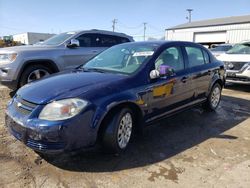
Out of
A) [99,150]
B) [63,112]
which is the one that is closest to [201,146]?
[99,150]

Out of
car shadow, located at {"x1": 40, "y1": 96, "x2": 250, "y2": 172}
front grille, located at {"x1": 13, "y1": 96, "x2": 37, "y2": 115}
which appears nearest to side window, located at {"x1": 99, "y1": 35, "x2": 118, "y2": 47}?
car shadow, located at {"x1": 40, "y1": 96, "x2": 250, "y2": 172}

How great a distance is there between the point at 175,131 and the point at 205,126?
698mm

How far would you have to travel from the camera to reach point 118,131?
3.48 meters

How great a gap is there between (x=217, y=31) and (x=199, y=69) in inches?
1154

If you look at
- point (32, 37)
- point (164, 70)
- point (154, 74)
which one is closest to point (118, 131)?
point (154, 74)

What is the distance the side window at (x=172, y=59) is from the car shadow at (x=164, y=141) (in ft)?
3.72

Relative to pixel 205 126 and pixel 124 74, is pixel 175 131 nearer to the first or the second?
pixel 205 126

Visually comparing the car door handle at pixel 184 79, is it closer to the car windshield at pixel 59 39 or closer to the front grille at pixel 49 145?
the front grille at pixel 49 145

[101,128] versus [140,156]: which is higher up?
[101,128]

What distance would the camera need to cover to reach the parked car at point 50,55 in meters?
6.20

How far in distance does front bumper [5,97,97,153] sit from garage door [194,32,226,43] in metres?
31.4

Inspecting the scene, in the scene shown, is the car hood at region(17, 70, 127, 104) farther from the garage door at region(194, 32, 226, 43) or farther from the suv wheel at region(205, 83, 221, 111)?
the garage door at region(194, 32, 226, 43)

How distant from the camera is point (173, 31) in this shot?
127ft

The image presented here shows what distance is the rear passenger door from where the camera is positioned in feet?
16.4
